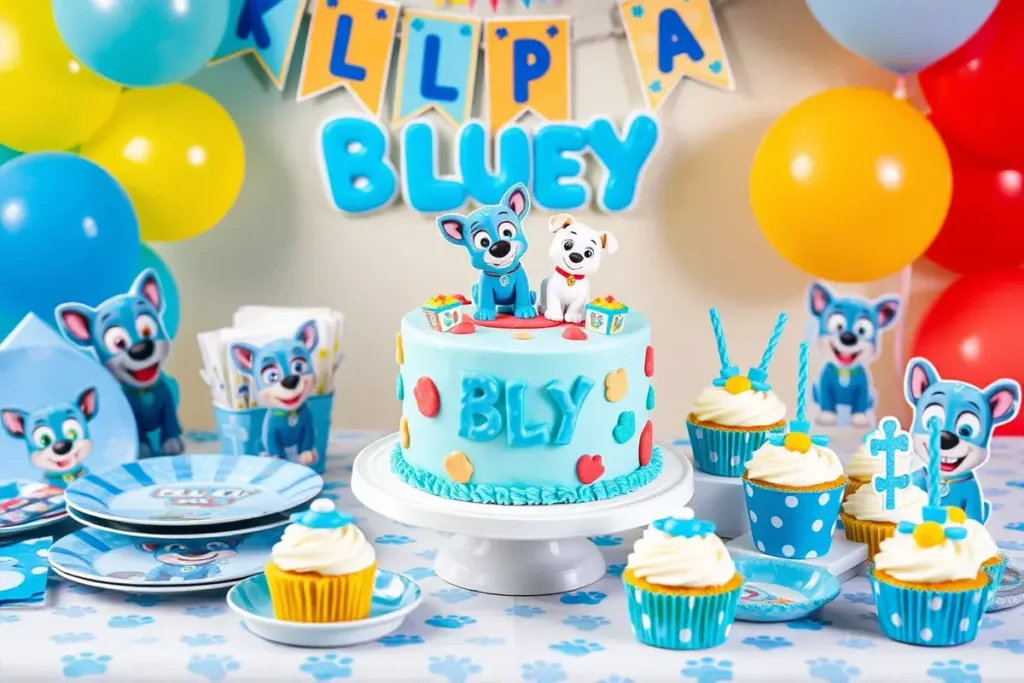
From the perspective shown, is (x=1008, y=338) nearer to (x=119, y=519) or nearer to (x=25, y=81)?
(x=119, y=519)

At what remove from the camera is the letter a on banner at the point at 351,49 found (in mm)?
3037

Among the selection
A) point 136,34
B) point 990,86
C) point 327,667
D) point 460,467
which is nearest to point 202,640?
point 327,667

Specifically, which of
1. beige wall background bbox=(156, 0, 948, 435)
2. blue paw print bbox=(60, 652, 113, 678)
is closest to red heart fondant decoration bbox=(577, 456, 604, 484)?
blue paw print bbox=(60, 652, 113, 678)

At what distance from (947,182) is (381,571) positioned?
5.01ft

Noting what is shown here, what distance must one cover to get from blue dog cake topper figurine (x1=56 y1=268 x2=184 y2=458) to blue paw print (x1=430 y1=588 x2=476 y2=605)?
2.69 ft

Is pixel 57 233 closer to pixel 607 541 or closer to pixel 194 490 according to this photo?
pixel 194 490

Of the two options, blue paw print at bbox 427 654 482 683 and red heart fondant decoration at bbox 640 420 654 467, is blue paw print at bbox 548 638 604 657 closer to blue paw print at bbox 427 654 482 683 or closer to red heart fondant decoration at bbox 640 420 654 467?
blue paw print at bbox 427 654 482 683

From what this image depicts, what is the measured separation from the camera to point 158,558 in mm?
1946

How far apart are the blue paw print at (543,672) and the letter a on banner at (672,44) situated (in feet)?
5.71

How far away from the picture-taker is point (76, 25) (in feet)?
7.98

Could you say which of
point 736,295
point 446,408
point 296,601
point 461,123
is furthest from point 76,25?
point 736,295

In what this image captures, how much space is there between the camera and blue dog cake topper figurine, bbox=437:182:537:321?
6.33 ft

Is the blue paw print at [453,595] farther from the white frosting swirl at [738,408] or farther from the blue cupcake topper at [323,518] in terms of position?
the white frosting swirl at [738,408]

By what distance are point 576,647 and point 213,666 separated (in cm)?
46
